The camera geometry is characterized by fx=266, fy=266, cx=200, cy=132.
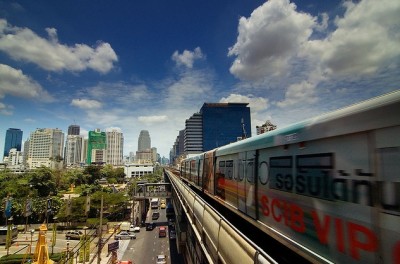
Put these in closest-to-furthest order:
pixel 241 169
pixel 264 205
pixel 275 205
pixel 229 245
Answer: pixel 229 245 < pixel 275 205 < pixel 264 205 < pixel 241 169

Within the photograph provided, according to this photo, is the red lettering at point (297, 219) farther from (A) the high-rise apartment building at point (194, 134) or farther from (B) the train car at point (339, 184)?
(A) the high-rise apartment building at point (194, 134)

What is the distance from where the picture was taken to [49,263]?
26.3m

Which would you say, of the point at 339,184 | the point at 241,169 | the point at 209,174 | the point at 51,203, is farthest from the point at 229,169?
the point at 51,203

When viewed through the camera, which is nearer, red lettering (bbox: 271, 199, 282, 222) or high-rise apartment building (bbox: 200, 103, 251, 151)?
red lettering (bbox: 271, 199, 282, 222)

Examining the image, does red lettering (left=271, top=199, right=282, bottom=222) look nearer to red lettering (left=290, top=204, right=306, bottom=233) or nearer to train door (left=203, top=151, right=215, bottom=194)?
red lettering (left=290, top=204, right=306, bottom=233)

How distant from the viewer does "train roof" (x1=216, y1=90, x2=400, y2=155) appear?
375 centimetres

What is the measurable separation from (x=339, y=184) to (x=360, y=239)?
0.93 m

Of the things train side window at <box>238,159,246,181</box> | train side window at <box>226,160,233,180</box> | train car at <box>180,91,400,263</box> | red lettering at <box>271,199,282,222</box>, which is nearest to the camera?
train car at <box>180,91,400,263</box>

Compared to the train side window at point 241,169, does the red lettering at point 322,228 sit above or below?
below

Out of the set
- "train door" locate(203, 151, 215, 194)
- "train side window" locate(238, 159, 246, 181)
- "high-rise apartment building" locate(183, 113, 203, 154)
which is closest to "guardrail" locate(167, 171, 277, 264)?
"train side window" locate(238, 159, 246, 181)

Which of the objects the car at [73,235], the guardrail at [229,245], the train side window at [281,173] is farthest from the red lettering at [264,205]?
the car at [73,235]

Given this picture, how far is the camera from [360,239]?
402 cm

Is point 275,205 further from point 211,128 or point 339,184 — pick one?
point 211,128

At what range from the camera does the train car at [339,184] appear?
3689 mm
